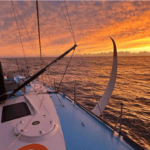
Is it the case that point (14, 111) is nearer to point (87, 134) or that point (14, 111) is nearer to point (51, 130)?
point (51, 130)

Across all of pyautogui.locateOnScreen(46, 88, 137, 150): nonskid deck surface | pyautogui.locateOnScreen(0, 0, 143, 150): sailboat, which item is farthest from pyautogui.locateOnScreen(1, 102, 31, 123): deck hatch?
pyautogui.locateOnScreen(46, 88, 137, 150): nonskid deck surface

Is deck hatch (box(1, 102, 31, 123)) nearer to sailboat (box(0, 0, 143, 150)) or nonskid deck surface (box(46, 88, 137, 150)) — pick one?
sailboat (box(0, 0, 143, 150))

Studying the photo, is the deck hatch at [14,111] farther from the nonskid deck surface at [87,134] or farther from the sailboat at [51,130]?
the nonskid deck surface at [87,134]

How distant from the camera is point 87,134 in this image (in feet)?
12.7

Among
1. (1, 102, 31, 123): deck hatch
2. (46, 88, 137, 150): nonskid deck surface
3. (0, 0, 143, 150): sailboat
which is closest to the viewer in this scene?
(0, 0, 143, 150): sailboat

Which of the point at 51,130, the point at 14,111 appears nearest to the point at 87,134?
the point at 51,130

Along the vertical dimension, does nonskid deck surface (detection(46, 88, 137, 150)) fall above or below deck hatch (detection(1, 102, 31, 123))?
below

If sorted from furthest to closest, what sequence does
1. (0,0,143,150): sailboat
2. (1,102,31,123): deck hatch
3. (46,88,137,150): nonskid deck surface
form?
(1,102,31,123): deck hatch, (46,88,137,150): nonskid deck surface, (0,0,143,150): sailboat

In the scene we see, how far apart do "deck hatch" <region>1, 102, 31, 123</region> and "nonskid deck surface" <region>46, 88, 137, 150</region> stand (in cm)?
162

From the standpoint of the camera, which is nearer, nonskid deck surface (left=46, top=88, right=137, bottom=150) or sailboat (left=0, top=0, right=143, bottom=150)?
sailboat (left=0, top=0, right=143, bottom=150)

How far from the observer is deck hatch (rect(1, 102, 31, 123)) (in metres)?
3.84

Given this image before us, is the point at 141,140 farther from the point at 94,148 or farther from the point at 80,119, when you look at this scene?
the point at 94,148

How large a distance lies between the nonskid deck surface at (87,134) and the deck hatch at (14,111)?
162 centimetres

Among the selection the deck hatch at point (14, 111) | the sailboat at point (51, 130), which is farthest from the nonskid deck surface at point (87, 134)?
the deck hatch at point (14, 111)
